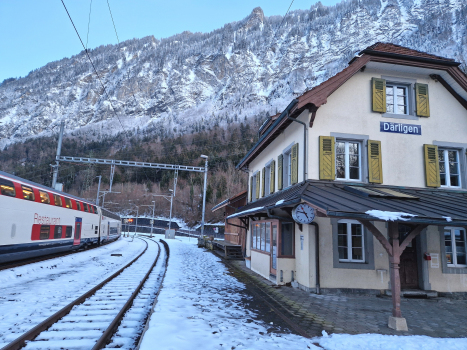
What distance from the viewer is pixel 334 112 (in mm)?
10906

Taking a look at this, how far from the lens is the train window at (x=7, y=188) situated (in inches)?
444

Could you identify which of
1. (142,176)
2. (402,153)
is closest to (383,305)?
(402,153)

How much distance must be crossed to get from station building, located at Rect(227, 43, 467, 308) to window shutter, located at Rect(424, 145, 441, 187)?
4 cm

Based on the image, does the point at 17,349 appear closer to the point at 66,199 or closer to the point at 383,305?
the point at 383,305

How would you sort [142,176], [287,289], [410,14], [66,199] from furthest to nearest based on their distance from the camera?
[410,14] → [142,176] → [66,199] → [287,289]

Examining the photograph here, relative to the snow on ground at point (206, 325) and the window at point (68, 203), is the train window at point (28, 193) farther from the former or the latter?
the snow on ground at point (206, 325)

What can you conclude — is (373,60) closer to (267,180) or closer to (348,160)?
(348,160)

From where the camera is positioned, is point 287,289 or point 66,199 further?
point 66,199

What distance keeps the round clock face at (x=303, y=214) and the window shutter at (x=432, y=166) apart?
5401mm

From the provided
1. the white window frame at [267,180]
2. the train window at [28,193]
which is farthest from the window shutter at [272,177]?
the train window at [28,193]

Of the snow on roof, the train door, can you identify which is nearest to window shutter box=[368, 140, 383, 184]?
the snow on roof

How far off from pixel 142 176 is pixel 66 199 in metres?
84.7

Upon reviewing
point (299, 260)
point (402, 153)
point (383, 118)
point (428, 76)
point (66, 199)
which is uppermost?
point (428, 76)

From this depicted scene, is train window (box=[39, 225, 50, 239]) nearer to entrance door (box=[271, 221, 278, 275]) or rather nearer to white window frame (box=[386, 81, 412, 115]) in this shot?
entrance door (box=[271, 221, 278, 275])
